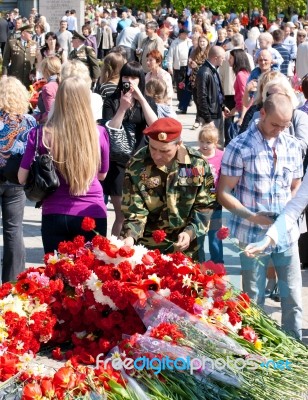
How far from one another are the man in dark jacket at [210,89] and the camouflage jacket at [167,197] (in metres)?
7.59

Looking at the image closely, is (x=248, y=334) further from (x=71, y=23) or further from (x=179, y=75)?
(x=71, y=23)

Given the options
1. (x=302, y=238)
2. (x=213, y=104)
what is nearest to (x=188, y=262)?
(x=302, y=238)

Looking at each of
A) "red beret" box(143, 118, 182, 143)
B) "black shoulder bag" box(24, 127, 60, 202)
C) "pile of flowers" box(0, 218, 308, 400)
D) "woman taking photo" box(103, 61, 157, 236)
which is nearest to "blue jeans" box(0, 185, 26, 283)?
"woman taking photo" box(103, 61, 157, 236)

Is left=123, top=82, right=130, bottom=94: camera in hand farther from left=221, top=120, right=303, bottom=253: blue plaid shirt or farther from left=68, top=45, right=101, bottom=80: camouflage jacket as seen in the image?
left=68, top=45, right=101, bottom=80: camouflage jacket

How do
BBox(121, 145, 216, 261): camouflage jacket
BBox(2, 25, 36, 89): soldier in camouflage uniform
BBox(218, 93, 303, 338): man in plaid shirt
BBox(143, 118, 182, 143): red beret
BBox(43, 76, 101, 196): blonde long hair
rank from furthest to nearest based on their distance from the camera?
BBox(2, 25, 36, 89): soldier in camouflage uniform
BBox(43, 76, 101, 196): blonde long hair
BBox(218, 93, 303, 338): man in plaid shirt
BBox(121, 145, 216, 261): camouflage jacket
BBox(143, 118, 182, 143): red beret

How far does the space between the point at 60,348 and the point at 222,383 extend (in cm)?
98

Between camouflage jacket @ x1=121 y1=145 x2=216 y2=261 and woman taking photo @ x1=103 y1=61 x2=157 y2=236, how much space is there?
2.23 meters

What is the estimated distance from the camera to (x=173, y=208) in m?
5.39

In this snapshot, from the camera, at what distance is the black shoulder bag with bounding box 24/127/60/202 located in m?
5.80

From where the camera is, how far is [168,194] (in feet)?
17.7

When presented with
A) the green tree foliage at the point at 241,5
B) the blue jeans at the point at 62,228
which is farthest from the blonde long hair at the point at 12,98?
the green tree foliage at the point at 241,5

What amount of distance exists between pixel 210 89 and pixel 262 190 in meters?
7.48

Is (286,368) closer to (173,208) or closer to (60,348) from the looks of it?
(60,348)

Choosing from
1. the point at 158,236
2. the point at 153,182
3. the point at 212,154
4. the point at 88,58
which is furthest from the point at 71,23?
the point at 158,236
